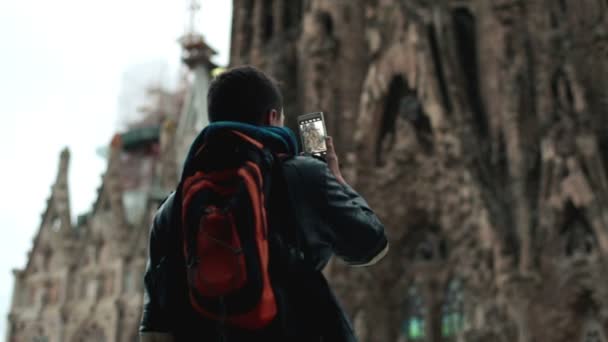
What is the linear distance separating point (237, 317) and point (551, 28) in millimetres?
15406

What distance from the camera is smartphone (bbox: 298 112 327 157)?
7.32 feet

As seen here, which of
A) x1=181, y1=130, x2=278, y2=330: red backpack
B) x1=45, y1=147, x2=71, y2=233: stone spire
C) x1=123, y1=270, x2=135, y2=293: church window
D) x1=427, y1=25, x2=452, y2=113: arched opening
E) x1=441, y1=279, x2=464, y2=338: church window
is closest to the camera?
x1=181, y1=130, x2=278, y2=330: red backpack

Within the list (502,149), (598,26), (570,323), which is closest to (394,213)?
(502,149)

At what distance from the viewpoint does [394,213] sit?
52.4ft

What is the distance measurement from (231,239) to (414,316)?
14269 millimetres

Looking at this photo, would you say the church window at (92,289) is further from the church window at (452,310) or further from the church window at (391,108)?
the church window at (452,310)

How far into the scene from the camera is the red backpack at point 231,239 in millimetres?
1861

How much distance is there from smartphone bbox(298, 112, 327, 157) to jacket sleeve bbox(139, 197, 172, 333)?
40 cm

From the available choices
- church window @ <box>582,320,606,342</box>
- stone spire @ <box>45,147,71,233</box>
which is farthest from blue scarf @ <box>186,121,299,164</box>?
stone spire @ <box>45,147,71,233</box>

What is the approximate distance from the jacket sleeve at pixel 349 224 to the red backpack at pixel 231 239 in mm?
156

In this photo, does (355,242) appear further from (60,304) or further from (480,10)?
(60,304)

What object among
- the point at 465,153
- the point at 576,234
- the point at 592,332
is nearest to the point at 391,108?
the point at 465,153

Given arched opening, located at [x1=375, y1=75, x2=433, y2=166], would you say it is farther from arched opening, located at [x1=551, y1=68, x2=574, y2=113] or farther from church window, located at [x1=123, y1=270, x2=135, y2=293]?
church window, located at [x1=123, y1=270, x2=135, y2=293]

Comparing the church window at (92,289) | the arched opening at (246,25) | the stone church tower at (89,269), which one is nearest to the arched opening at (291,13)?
the arched opening at (246,25)
